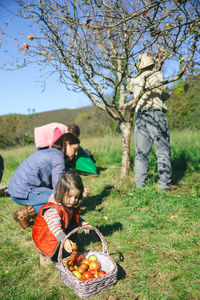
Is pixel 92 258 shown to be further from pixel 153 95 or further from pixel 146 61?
pixel 146 61

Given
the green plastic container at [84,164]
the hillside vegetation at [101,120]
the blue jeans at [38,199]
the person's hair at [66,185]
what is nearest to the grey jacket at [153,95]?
the green plastic container at [84,164]

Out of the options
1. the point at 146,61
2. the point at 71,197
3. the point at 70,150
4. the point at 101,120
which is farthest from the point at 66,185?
the point at 101,120

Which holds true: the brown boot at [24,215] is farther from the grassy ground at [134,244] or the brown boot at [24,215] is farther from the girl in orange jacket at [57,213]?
the girl in orange jacket at [57,213]

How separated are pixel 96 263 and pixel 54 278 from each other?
0.44 metres

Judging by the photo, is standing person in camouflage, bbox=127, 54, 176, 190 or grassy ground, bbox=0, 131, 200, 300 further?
standing person in camouflage, bbox=127, 54, 176, 190

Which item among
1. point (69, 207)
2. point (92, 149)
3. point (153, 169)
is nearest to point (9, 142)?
point (92, 149)

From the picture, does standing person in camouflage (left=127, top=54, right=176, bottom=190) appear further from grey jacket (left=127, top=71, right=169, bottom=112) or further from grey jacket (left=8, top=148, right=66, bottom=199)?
grey jacket (left=8, top=148, right=66, bottom=199)

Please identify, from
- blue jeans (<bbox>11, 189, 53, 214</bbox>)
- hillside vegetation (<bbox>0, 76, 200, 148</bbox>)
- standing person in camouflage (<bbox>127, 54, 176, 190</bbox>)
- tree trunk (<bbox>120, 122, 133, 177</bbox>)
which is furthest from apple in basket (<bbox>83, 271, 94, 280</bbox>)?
hillside vegetation (<bbox>0, 76, 200, 148</bbox>)

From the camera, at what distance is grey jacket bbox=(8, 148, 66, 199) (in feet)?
10.3

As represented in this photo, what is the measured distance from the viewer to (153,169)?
5.28 m

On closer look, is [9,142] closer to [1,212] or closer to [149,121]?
[1,212]

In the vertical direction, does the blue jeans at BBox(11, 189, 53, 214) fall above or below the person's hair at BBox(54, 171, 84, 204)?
below

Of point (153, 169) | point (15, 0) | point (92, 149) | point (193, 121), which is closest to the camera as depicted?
point (15, 0)

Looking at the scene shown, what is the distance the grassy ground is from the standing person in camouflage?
31 centimetres
